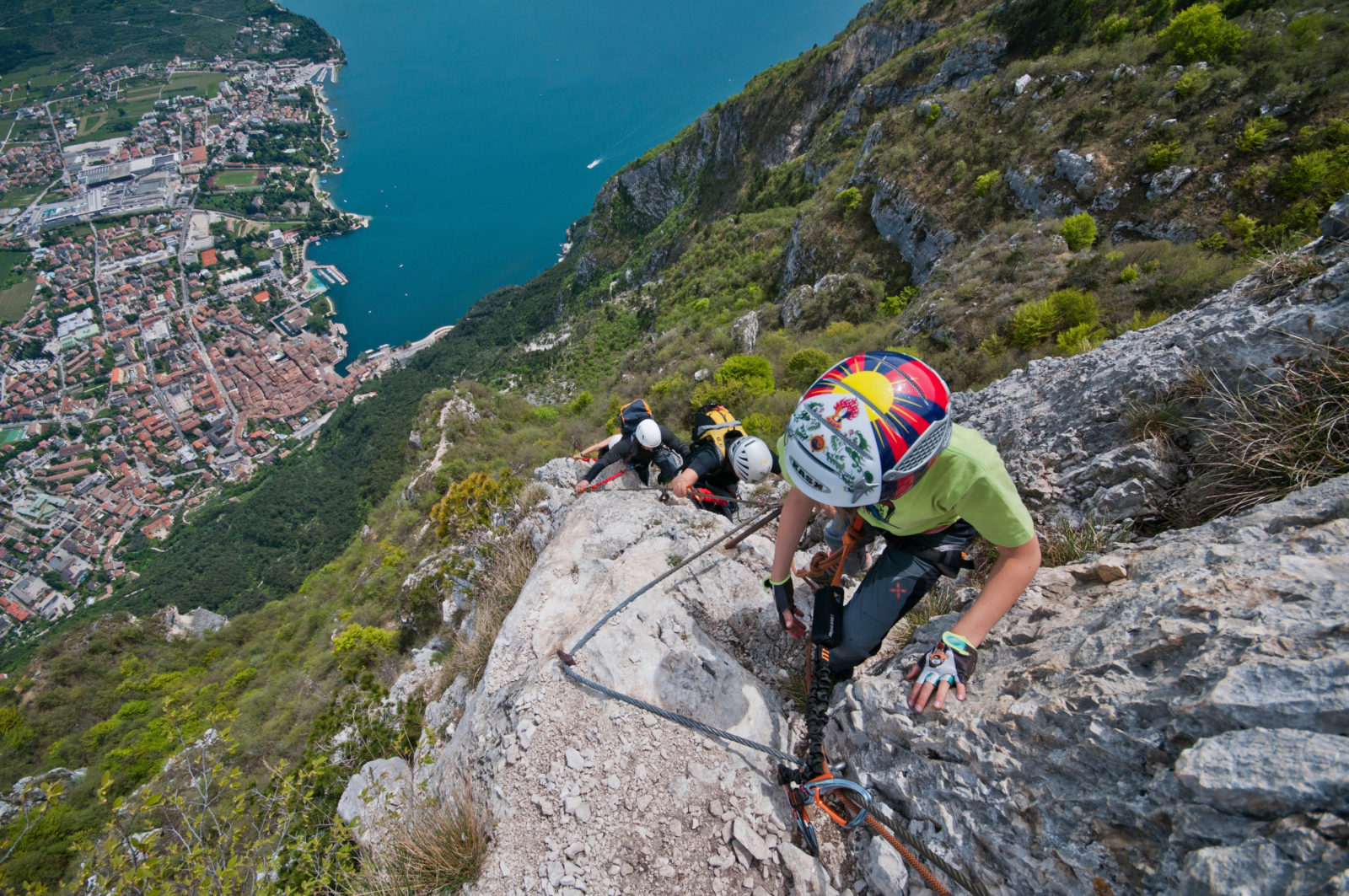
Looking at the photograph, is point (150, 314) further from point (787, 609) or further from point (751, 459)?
point (787, 609)

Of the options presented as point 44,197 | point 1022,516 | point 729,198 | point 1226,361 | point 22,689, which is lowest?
point 1226,361

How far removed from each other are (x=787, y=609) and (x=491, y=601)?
3.36 metres

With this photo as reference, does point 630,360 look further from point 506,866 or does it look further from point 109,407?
point 109,407

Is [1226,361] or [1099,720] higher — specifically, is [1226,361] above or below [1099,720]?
above

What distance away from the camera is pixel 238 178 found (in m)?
109

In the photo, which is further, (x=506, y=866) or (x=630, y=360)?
(x=630, y=360)

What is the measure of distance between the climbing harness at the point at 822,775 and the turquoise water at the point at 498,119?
265 ft

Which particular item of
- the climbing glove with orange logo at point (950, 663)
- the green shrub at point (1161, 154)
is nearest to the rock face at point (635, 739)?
the climbing glove with orange logo at point (950, 663)

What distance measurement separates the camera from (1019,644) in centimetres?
249

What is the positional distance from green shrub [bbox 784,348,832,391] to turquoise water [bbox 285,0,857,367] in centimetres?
7223


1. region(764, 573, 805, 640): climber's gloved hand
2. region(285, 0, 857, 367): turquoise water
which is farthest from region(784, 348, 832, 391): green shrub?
region(285, 0, 857, 367): turquoise water

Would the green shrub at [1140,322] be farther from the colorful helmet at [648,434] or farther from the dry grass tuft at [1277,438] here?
the colorful helmet at [648,434]

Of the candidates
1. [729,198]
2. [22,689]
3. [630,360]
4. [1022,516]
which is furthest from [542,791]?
[729,198]

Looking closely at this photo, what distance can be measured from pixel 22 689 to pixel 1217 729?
44.0 metres
